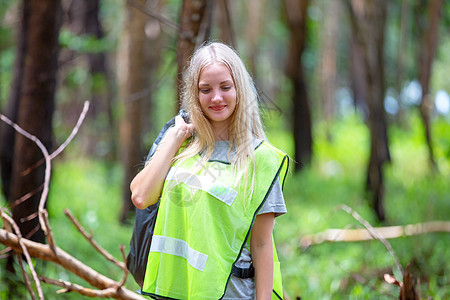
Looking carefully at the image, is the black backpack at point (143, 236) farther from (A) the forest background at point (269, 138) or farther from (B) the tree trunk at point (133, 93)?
(B) the tree trunk at point (133, 93)

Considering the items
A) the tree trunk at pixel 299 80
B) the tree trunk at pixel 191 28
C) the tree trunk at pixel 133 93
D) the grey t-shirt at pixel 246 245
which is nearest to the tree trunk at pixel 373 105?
the tree trunk at pixel 299 80

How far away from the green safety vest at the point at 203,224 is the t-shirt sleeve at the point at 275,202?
29 mm

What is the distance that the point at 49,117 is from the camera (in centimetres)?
433

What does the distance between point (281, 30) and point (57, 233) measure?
21.1 m

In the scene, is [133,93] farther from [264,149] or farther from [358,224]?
[264,149]

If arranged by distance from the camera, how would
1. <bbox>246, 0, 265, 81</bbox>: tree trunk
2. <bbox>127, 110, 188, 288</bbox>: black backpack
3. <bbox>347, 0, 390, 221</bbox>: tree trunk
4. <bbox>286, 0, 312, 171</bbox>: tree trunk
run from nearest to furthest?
<bbox>127, 110, 188, 288</bbox>: black backpack < <bbox>347, 0, 390, 221</bbox>: tree trunk < <bbox>286, 0, 312, 171</bbox>: tree trunk < <bbox>246, 0, 265, 81</bbox>: tree trunk

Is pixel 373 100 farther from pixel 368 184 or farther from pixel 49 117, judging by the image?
Answer: pixel 49 117

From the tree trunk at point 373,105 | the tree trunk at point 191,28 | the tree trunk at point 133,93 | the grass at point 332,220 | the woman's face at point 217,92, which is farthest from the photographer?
the tree trunk at point 133,93

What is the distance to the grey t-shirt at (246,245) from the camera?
2.10 meters

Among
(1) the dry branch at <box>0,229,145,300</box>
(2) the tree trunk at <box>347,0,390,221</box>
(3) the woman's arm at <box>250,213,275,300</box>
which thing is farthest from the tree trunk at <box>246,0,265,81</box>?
(3) the woman's arm at <box>250,213,275,300</box>

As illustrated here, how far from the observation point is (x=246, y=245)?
2191 millimetres

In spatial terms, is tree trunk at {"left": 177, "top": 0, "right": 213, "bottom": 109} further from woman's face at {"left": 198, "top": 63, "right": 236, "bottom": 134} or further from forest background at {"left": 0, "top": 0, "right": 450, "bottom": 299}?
woman's face at {"left": 198, "top": 63, "right": 236, "bottom": 134}

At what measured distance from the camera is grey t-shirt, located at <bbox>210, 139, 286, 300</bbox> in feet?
6.89

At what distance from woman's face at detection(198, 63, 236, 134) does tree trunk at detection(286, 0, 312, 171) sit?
828cm
